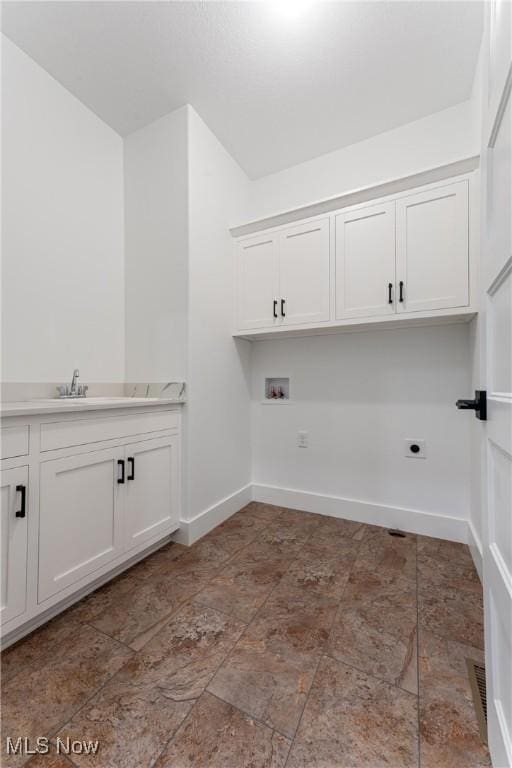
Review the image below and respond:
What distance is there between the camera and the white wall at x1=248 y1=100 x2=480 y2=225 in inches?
76.3

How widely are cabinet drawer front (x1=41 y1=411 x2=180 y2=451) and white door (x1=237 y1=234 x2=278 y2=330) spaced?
91 cm

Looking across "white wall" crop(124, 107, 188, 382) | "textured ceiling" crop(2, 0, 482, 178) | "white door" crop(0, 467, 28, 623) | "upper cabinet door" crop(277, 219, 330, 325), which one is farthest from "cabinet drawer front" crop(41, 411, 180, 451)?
"textured ceiling" crop(2, 0, 482, 178)

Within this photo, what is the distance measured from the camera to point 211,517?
82.9 inches

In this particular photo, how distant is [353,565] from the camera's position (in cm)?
169

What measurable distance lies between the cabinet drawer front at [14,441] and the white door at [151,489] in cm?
49

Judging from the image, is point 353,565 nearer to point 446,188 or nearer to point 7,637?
point 7,637

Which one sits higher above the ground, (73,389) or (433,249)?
(433,249)

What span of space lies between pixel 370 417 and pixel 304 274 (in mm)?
1098

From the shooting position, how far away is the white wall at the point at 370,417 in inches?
77.2

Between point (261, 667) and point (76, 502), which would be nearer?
point (261, 667)

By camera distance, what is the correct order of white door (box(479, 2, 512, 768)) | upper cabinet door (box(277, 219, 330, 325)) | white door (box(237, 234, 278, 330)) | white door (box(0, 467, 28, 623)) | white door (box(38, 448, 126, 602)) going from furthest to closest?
white door (box(237, 234, 278, 330))
upper cabinet door (box(277, 219, 330, 325))
white door (box(38, 448, 126, 602))
white door (box(0, 467, 28, 623))
white door (box(479, 2, 512, 768))

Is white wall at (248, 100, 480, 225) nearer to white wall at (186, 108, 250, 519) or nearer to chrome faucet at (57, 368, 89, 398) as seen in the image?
white wall at (186, 108, 250, 519)

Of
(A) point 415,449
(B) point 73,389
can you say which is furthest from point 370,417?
(B) point 73,389

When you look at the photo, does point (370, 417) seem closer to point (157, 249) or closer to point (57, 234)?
point (157, 249)
